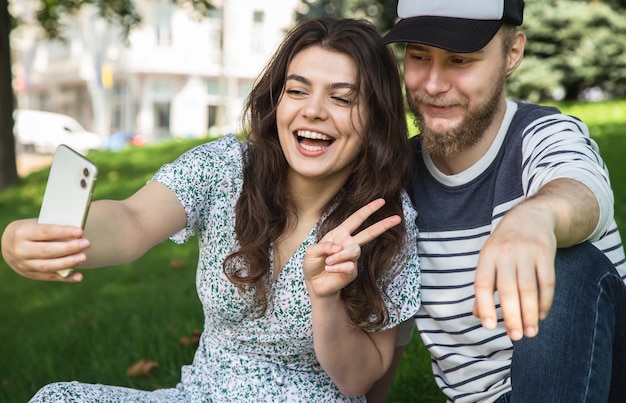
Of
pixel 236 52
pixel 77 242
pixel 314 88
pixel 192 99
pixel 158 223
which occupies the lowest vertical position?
pixel 192 99

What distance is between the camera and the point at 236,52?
32.9m

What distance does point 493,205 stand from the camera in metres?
2.35

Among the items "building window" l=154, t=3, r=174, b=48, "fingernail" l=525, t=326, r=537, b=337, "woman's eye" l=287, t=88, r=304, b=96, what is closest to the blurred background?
"building window" l=154, t=3, r=174, b=48

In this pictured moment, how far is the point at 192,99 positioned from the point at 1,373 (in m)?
30.0

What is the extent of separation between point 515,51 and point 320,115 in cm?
75

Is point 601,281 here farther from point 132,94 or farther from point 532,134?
point 132,94

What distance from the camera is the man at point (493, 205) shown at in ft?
6.20

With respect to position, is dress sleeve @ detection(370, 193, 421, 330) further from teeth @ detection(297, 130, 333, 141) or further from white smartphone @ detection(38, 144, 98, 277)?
white smartphone @ detection(38, 144, 98, 277)

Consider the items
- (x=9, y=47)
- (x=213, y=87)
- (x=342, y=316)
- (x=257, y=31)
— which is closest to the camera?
(x=342, y=316)

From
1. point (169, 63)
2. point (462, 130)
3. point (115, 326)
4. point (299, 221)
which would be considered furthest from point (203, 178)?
point (169, 63)

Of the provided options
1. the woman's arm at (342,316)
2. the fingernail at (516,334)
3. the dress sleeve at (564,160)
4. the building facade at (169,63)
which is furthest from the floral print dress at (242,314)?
the building facade at (169,63)

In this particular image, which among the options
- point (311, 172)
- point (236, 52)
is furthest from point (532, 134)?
point (236, 52)

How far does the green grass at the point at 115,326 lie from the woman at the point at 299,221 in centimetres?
88

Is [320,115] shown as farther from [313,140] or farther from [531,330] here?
[531,330]
